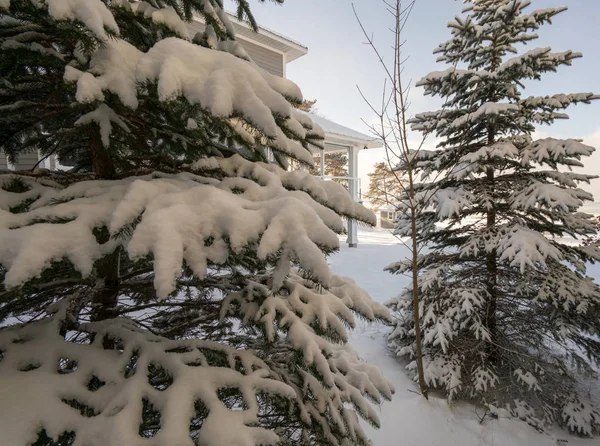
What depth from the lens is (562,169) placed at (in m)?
4.12

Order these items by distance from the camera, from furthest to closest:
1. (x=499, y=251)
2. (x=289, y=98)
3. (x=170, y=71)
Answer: (x=499, y=251) → (x=289, y=98) → (x=170, y=71)

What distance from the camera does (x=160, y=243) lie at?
3.01ft

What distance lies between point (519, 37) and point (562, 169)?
6.32ft

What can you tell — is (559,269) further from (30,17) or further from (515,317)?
(30,17)

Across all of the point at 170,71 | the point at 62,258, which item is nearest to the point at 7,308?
the point at 62,258

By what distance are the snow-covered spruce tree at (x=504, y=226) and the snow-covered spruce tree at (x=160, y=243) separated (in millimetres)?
3018

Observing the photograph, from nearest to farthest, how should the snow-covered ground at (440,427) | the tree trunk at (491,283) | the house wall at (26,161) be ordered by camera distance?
the snow-covered ground at (440,427) → the tree trunk at (491,283) → the house wall at (26,161)

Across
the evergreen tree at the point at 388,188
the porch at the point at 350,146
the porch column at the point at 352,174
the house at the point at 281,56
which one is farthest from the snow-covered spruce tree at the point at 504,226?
the porch column at the point at 352,174

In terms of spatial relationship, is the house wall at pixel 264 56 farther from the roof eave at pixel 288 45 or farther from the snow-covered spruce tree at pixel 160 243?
the snow-covered spruce tree at pixel 160 243

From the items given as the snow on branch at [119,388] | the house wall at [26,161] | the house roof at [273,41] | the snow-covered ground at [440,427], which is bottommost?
the snow-covered ground at [440,427]

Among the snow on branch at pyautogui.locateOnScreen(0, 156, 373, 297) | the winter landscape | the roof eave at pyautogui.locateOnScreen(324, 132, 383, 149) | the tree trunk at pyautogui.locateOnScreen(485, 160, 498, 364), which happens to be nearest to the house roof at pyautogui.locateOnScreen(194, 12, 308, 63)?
the roof eave at pyautogui.locateOnScreen(324, 132, 383, 149)

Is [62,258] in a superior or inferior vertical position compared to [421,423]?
superior

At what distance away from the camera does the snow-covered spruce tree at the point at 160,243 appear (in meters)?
0.98

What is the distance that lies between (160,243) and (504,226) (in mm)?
4450
